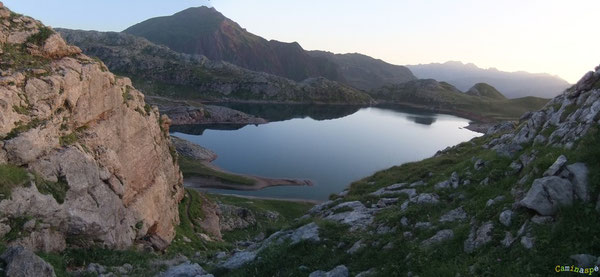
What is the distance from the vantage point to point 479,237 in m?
17.1

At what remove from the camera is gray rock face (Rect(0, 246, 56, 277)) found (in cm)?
1869

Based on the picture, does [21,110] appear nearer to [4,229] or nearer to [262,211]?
[4,229]

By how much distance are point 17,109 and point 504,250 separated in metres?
32.5

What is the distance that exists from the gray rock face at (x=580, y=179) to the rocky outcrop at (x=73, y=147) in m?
28.8

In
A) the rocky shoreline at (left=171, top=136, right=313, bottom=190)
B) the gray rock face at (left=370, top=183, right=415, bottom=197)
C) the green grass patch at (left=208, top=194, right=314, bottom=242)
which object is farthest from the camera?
the rocky shoreline at (left=171, top=136, right=313, bottom=190)

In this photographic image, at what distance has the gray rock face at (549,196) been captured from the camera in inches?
611

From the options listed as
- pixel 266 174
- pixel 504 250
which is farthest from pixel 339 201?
pixel 266 174

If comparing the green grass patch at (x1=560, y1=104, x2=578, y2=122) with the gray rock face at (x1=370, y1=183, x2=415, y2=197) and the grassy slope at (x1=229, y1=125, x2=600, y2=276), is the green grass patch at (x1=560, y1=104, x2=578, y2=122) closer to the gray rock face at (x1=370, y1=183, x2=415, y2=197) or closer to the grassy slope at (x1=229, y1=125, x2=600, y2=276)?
the grassy slope at (x1=229, y1=125, x2=600, y2=276)

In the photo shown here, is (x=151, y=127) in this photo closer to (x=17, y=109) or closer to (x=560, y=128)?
(x=17, y=109)

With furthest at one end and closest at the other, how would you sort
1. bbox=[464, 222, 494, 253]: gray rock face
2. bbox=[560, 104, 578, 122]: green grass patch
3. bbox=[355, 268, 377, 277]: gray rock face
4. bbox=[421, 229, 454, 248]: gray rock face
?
1. bbox=[560, 104, 578, 122]: green grass patch
2. bbox=[421, 229, 454, 248]: gray rock face
3. bbox=[355, 268, 377, 277]: gray rock face
4. bbox=[464, 222, 494, 253]: gray rock face

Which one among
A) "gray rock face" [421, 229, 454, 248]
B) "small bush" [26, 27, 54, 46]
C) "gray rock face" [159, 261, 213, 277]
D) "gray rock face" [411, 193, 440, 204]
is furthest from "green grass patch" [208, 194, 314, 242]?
"gray rock face" [421, 229, 454, 248]

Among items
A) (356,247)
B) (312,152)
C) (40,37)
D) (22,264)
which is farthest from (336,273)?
(312,152)

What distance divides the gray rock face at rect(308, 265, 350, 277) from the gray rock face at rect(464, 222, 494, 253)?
563 centimetres

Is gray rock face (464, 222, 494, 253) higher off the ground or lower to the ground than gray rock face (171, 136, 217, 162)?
higher
